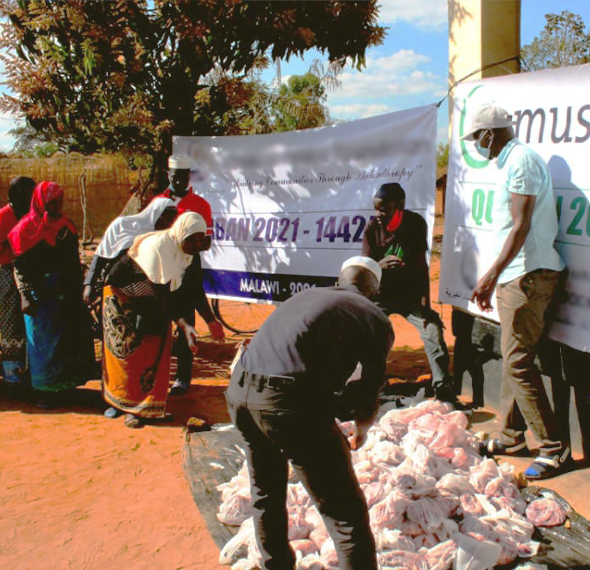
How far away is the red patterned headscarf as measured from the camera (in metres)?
5.34

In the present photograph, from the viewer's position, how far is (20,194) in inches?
222

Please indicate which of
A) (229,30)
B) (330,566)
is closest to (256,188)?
(229,30)

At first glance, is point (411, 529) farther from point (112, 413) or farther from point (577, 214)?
point (112, 413)

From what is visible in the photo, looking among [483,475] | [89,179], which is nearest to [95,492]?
[483,475]

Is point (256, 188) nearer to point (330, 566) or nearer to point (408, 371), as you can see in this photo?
point (408, 371)

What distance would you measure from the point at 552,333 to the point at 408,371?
7.63ft

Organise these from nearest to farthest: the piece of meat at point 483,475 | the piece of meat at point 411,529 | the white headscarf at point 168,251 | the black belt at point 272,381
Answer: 1. the black belt at point 272,381
2. the piece of meat at point 411,529
3. the piece of meat at point 483,475
4. the white headscarf at point 168,251

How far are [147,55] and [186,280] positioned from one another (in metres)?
2.73

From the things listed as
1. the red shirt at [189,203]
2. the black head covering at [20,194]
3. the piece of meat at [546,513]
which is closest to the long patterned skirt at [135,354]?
the black head covering at [20,194]

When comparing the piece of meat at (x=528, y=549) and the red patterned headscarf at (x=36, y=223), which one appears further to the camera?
the red patterned headscarf at (x=36, y=223)

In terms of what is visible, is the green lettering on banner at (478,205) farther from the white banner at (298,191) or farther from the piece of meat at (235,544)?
the piece of meat at (235,544)

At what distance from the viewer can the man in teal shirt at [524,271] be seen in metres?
3.92

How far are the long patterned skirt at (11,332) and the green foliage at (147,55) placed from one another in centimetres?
204

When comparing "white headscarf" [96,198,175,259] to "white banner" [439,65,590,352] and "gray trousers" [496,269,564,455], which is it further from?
"gray trousers" [496,269,564,455]
